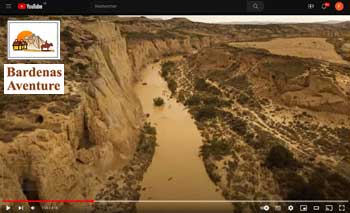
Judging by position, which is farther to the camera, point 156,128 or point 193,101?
point 193,101

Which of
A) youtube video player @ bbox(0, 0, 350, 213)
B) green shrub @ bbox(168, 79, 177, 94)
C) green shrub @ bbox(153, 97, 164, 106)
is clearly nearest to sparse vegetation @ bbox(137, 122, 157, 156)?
youtube video player @ bbox(0, 0, 350, 213)

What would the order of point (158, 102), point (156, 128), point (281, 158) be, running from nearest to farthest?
point (281, 158)
point (156, 128)
point (158, 102)

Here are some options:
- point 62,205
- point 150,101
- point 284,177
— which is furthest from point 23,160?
point 150,101
